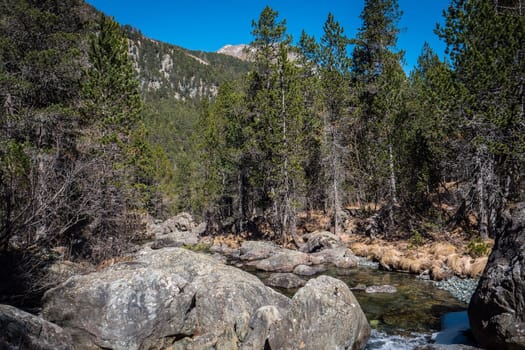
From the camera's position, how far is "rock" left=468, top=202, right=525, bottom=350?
681 cm

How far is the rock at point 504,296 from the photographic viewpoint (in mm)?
6809

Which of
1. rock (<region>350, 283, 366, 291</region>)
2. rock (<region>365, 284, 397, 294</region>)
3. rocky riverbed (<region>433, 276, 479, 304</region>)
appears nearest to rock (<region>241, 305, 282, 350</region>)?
rock (<region>365, 284, 397, 294</region>)

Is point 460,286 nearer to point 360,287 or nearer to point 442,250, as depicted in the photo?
point 360,287

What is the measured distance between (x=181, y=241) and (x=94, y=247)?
1671cm

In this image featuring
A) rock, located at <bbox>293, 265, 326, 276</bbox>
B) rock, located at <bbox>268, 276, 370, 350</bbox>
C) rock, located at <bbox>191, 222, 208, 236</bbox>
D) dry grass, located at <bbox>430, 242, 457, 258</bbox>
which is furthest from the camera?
rock, located at <bbox>191, 222, 208, 236</bbox>

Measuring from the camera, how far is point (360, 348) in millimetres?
7762

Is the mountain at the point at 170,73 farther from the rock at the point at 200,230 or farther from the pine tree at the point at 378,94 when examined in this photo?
the pine tree at the point at 378,94

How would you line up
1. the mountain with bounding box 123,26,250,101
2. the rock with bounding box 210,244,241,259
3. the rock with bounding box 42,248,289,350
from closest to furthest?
the rock with bounding box 42,248,289,350, the rock with bounding box 210,244,241,259, the mountain with bounding box 123,26,250,101

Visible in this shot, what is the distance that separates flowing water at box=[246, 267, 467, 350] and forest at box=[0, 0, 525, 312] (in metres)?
4.41

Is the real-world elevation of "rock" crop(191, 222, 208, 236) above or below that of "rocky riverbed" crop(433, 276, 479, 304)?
below

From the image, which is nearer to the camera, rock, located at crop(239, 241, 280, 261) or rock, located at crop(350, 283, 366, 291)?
rock, located at crop(350, 283, 366, 291)

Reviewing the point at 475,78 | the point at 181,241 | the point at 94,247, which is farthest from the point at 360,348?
the point at 181,241

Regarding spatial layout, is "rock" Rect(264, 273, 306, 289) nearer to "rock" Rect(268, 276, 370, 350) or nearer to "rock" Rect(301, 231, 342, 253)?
"rock" Rect(268, 276, 370, 350)

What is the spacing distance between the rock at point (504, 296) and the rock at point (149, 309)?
4.43 meters
